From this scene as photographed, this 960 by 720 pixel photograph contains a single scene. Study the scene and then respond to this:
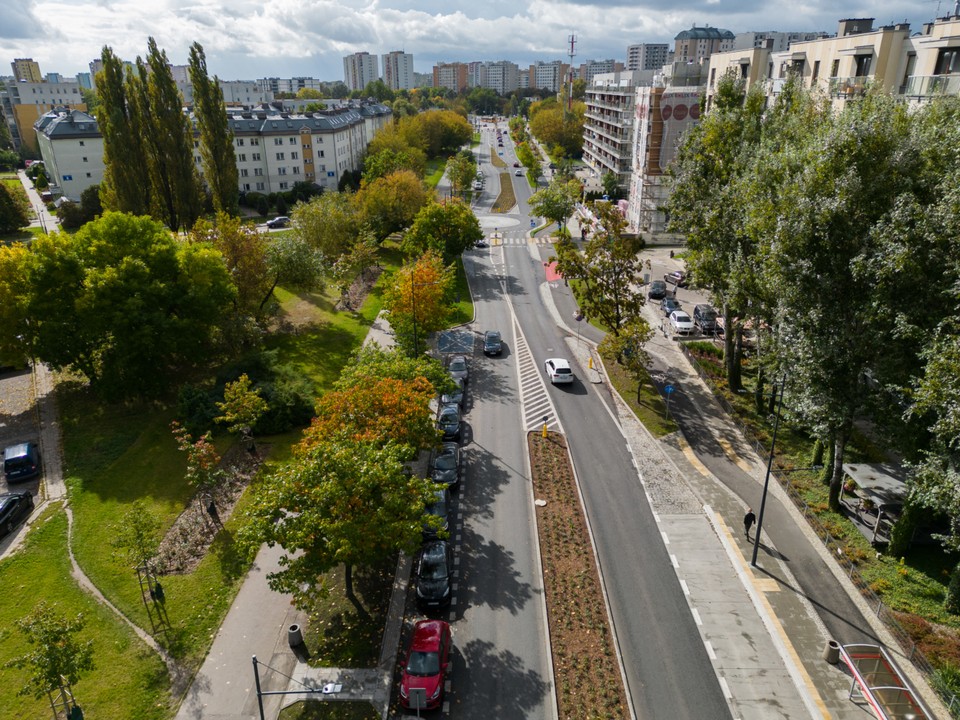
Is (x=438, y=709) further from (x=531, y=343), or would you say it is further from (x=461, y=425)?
(x=531, y=343)

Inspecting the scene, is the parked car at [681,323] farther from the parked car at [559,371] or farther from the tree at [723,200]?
the parked car at [559,371]

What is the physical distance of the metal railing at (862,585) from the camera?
2052 cm

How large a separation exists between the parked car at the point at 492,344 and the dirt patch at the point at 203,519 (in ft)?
64.1

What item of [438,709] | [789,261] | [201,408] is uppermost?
[789,261]

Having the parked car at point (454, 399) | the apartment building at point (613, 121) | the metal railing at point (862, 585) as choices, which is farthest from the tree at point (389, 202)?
the metal railing at point (862, 585)

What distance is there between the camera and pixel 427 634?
2164 centimetres

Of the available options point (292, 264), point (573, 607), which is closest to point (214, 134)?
point (292, 264)

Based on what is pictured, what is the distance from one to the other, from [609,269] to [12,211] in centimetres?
8211

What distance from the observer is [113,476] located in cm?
3297


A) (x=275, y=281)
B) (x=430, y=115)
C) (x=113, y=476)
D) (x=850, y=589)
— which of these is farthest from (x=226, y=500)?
(x=430, y=115)

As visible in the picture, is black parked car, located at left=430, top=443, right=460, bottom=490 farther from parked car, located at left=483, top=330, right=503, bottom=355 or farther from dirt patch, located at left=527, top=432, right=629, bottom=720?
parked car, located at left=483, top=330, right=503, bottom=355

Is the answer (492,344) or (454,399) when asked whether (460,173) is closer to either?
(492,344)

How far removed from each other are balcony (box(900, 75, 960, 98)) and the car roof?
117 feet

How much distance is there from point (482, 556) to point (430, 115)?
141m
